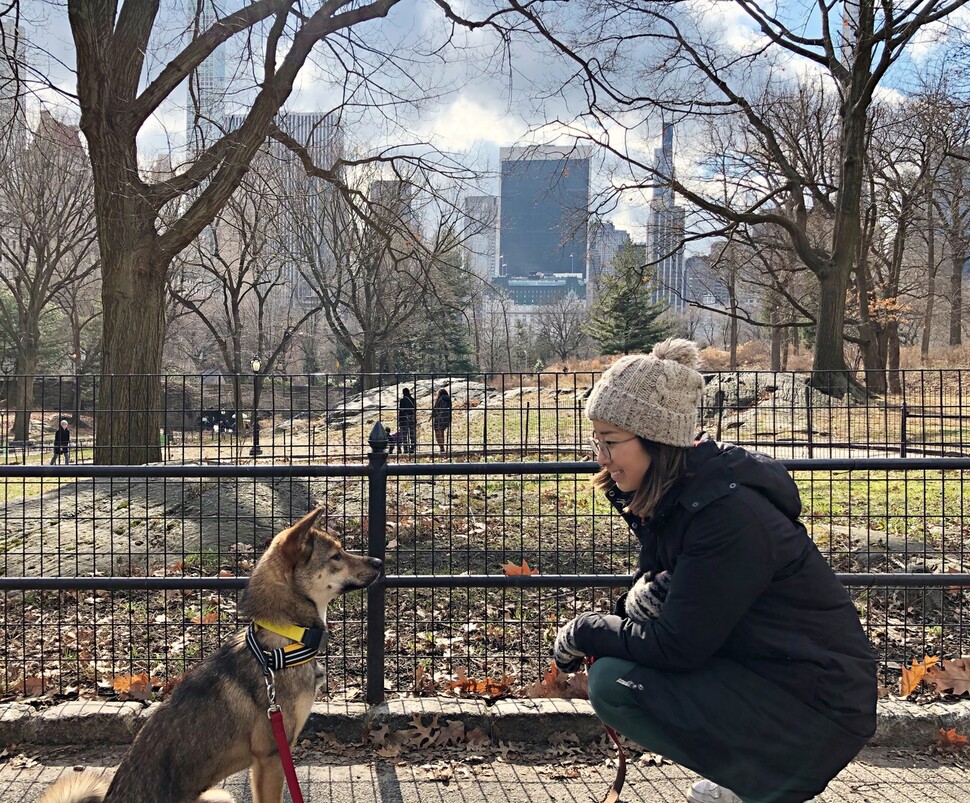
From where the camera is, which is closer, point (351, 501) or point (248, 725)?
point (248, 725)

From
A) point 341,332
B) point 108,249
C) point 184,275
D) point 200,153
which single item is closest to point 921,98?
point 200,153

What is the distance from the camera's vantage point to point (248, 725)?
3346mm

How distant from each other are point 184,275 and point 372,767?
47.2 metres

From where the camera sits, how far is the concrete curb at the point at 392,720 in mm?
4305

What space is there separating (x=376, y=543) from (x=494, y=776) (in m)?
1.35

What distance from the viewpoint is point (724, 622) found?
247 cm

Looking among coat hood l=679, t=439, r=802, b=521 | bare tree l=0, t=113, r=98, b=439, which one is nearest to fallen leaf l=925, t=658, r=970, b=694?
coat hood l=679, t=439, r=802, b=521

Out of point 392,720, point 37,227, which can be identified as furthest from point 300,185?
→ point 37,227

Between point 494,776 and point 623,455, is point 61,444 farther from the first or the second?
point 623,455

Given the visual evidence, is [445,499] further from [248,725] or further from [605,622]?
[605,622]

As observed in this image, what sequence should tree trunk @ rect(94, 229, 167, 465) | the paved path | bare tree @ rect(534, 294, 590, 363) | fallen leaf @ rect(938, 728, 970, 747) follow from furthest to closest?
bare tree @ rect(534, 294, 590, 363) → tree trunk @ rect(94, 229, 167, 465) → fallen leaf @ rect(938, 728, 970, 747) → the paved path

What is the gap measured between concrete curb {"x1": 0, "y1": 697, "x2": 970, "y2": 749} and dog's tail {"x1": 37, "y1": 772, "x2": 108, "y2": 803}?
1.30 m

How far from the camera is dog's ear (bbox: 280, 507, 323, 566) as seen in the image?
140 inches

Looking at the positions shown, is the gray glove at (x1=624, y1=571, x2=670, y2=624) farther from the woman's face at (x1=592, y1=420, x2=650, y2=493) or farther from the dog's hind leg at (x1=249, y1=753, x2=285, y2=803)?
the dog's hind leg at (x1=249, y1=753, x2=285, y2=803)
